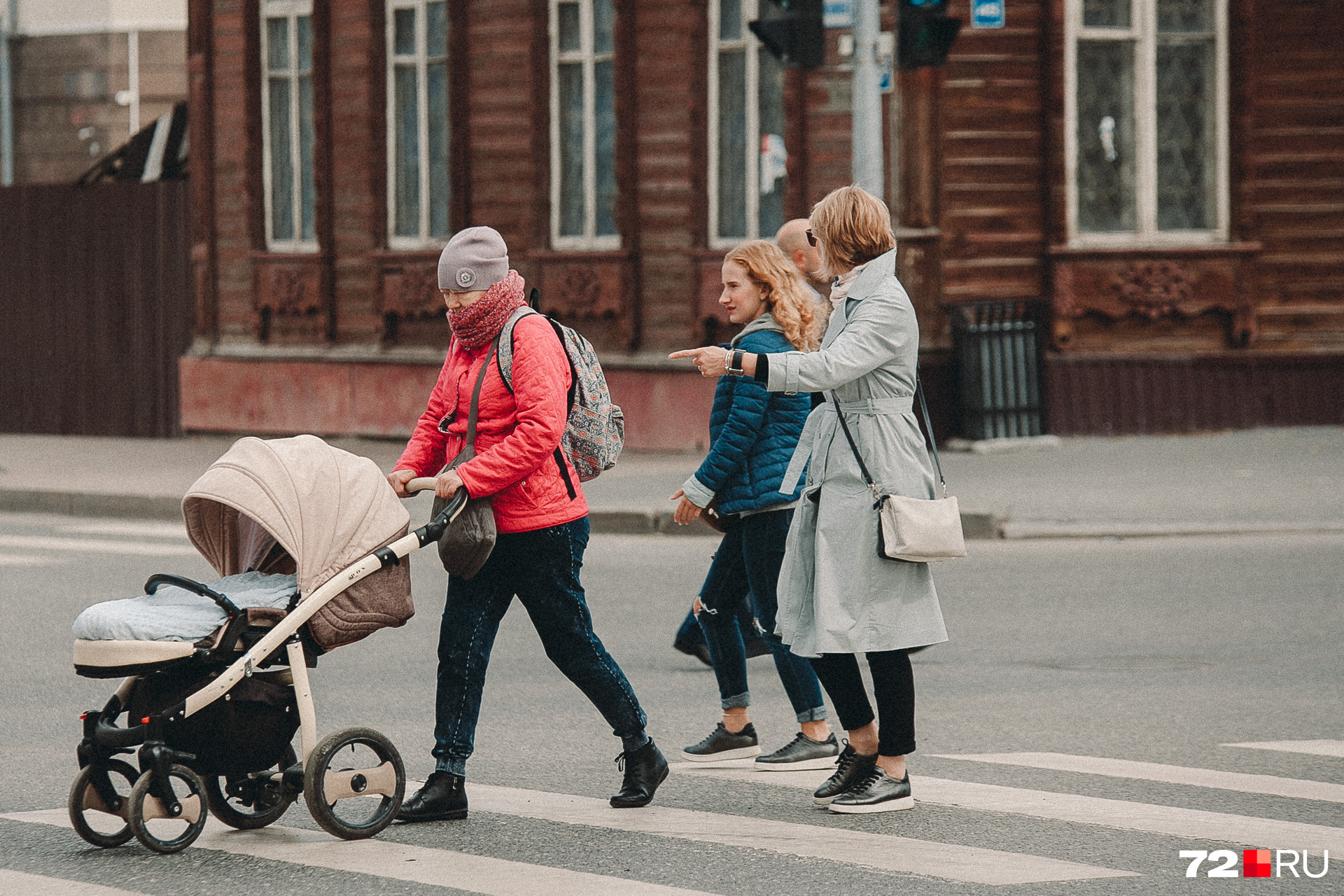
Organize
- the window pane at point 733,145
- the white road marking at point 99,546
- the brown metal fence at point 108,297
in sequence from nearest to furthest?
1. the white road marking at point 99,546
2. the window pane at point 733,145
3. the brown metal fence at point 108,297

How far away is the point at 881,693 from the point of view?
5797 millimetres

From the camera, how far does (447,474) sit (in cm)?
561

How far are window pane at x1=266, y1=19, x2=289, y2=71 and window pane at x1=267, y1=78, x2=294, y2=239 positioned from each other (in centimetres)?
14

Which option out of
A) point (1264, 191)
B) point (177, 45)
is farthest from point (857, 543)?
point (177, 45)

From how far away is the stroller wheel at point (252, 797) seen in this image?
551 centimetres

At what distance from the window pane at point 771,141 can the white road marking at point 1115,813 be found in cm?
1117

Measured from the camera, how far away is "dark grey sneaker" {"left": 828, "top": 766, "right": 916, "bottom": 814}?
5762mm

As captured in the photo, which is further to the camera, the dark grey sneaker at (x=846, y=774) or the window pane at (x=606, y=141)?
the window pane at (x=606, y=141)

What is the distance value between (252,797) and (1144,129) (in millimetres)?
12849

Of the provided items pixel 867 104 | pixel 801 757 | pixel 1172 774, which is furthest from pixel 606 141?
pixel 1172 774

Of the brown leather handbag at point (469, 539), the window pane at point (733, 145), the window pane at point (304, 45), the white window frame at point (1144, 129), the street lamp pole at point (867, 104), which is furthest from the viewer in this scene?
the window pane at point (304, 45)

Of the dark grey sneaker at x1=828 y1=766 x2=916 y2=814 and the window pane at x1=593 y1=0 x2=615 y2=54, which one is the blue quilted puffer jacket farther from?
the window pane at x1=593 y1=0 x2=615 y2=54

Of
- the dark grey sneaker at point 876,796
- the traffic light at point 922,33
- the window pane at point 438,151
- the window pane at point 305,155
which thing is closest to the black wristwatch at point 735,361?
the dark grey sneaker at point 876,796

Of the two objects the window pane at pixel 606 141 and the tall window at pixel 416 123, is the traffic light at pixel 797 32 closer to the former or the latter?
the window pane at pixel 606 141
